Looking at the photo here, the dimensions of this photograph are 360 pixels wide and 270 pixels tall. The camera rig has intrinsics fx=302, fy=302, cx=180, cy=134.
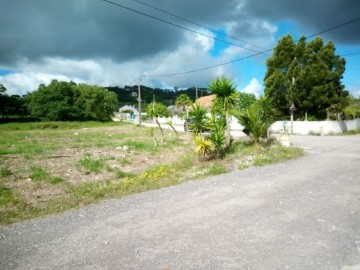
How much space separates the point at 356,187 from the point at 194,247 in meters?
5.65

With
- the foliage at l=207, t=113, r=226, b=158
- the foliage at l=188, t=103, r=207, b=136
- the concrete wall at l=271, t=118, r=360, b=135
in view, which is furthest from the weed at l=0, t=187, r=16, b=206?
the concrete wall at l=271, t=118, r=360, b=135

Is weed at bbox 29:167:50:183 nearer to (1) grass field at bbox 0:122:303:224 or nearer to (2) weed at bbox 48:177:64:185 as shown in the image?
(1) grass field at bbox 0:122:303:224

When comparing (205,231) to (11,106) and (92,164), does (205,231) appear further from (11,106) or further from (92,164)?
(11,106)

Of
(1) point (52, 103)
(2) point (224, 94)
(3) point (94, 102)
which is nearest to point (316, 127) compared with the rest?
(2) point (224, 94)

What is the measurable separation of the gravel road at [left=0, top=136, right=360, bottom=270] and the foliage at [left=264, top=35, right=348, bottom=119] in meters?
21.0

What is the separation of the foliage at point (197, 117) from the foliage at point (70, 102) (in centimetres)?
4795

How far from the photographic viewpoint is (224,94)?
1389 cm

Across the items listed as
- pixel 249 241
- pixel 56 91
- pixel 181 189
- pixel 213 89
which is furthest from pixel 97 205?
pixel 56 91

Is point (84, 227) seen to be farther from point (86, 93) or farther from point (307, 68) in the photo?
point (86, 93)

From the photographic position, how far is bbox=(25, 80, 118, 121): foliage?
185 feet

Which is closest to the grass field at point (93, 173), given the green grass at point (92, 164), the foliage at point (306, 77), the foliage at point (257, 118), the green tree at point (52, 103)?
the green grass at point (92, 164)

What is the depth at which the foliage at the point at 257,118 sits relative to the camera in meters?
15.1

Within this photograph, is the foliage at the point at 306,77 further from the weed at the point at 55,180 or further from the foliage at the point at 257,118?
the weed at the point at 55,180

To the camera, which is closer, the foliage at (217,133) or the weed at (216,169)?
the weed at (216,169)
